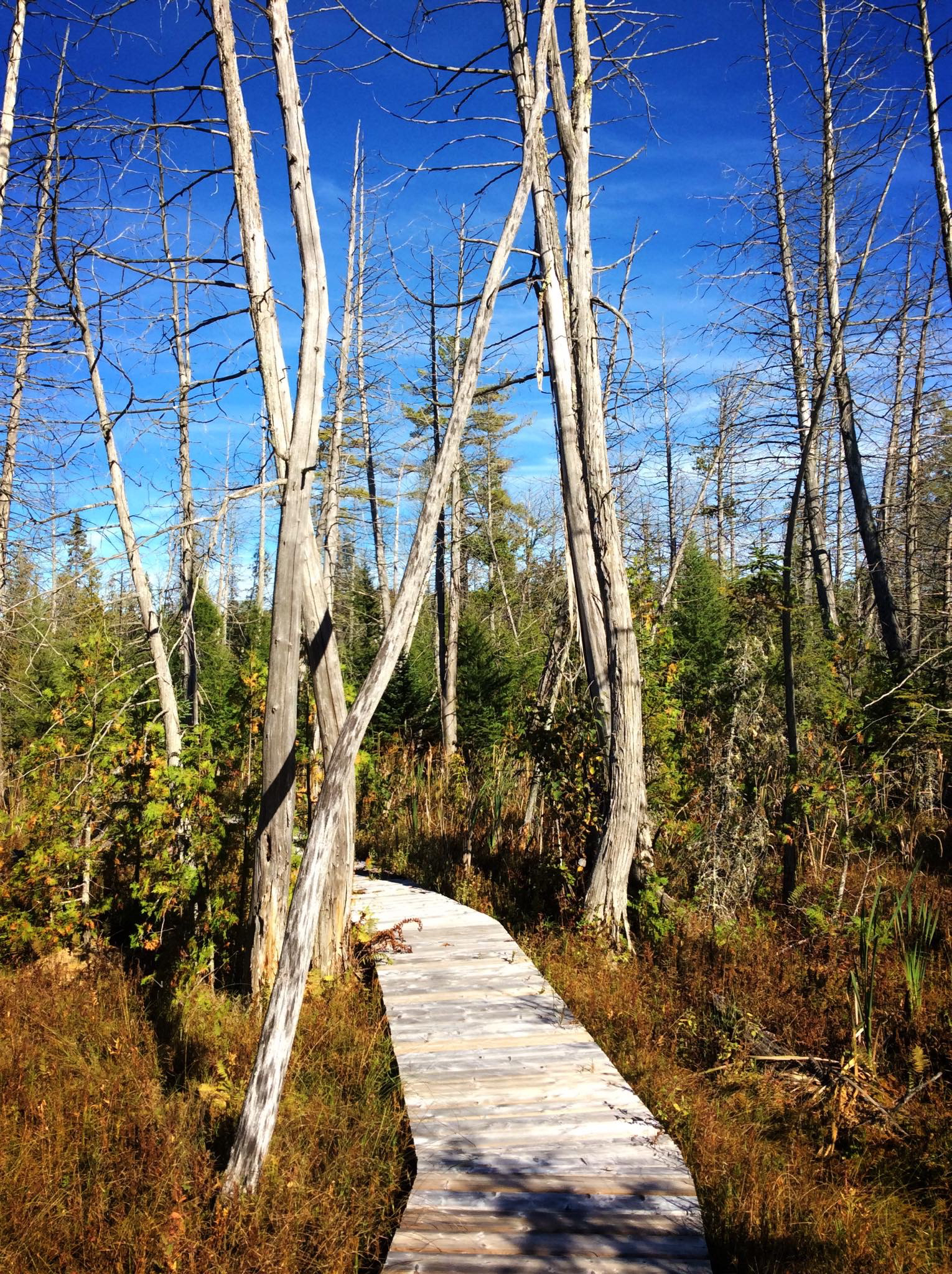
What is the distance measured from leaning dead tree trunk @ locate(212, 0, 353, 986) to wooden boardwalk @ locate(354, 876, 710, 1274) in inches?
51.3

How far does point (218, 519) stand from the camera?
364 cm

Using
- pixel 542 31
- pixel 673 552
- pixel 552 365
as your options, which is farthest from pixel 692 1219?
pixel 673 552

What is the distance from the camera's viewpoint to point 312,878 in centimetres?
313

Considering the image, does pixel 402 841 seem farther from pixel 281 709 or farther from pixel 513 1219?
pixel 513 1219

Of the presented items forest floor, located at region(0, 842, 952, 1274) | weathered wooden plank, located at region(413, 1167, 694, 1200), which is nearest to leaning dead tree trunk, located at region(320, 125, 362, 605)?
forest floor, located at region(0, 842, 952, 1274)

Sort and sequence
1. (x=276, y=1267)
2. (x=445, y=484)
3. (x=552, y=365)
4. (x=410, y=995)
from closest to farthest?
1. (x=276, y=1267)
2. (x=445, y=484)
3. (x=410, y=995)
4. (x=552, y=365)

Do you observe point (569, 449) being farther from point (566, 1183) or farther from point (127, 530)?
point (566, 1183)

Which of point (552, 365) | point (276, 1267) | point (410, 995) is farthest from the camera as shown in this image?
point (552, 365)

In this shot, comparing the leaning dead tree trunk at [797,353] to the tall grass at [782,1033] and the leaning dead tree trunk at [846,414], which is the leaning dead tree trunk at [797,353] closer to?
the leaning dead tree trunk at [846,414]

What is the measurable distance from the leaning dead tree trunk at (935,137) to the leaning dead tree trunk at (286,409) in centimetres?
714

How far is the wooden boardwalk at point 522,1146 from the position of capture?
2711 millimetres

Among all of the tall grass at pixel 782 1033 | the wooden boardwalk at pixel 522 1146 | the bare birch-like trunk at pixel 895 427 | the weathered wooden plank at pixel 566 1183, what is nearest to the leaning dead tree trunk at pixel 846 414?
the bare birch-like trunk at pixel 895 427

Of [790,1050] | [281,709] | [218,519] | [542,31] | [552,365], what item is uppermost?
[542,31]

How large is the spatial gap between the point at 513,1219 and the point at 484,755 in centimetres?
866
